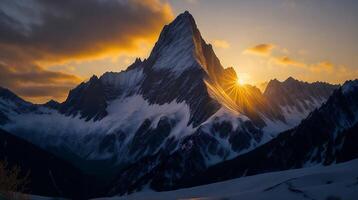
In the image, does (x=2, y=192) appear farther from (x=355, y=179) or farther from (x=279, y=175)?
(x=355, y=179)

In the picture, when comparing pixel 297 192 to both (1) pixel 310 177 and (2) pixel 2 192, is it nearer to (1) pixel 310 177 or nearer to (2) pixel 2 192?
(1) pixel 310 177

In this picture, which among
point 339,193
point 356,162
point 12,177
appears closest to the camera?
point 339,193

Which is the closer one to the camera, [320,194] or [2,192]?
[320,194]

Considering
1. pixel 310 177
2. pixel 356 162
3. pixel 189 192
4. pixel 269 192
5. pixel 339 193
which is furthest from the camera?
pixel 189 192

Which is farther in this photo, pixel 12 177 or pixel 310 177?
pixel 12 177

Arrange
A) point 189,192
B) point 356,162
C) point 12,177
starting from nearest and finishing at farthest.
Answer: point 356,162, point 12,177, point 189,192

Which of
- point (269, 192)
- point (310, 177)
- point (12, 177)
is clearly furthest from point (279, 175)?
point (12, 177)

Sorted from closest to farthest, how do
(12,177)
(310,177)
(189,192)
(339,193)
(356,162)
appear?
1. (339,193)
2. (310,177)
3. (356,162)
4. (12,177)
5. (189,192)

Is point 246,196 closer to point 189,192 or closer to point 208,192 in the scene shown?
point 208,192

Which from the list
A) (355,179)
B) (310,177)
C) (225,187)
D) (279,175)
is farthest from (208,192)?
(355,179)
